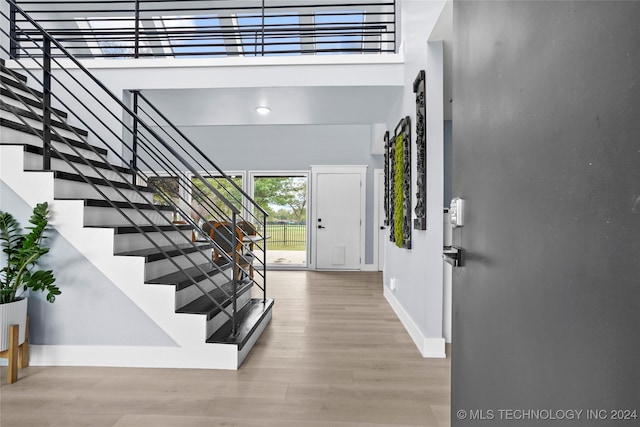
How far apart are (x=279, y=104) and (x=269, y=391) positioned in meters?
3.17

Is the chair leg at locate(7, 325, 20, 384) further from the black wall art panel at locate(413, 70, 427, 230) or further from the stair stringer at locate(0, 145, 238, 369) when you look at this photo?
the black wall art panel at locate(413, 70, 427, 230)

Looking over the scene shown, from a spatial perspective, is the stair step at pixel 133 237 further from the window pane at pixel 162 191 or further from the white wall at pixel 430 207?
the white wall at pixel 430 207

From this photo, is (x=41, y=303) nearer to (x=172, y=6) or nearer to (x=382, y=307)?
(x=382, y=307)

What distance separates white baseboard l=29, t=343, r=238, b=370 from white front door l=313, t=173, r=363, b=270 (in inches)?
197

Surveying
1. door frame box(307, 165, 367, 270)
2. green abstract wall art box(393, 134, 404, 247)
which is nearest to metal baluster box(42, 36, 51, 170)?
green abstract wall art box(393, 134, 404, 247)

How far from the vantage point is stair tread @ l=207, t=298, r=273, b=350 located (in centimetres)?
248

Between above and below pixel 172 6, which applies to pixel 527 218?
below

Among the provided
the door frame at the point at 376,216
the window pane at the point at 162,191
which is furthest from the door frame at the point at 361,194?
the window pane at the point at 162,191

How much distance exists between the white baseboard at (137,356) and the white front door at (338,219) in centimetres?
499

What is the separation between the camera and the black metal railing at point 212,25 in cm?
405

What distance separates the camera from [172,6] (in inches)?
280

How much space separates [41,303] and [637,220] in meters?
3.01

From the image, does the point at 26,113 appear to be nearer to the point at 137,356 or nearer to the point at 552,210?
the point at 137,356

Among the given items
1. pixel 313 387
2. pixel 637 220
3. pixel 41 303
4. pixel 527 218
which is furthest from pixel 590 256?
pixel 41 303
